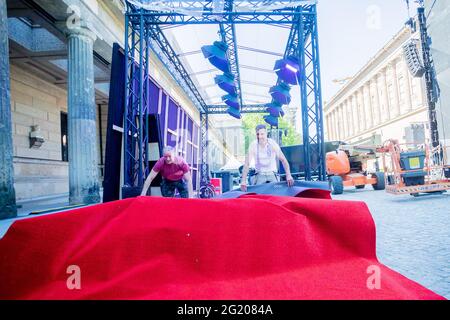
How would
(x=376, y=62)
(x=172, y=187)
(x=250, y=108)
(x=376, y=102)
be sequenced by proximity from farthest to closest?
(x=376, y=102) → (x=376, y=62) → (x=250, y=108) → (x=172, y=187)

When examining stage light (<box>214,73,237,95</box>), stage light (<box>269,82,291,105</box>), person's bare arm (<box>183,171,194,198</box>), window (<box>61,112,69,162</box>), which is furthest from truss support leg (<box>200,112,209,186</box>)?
person's bare arm (<box>183,171,194,198</box>)

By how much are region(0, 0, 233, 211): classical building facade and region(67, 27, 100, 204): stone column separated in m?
0.03

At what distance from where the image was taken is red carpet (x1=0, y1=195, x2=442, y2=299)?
1657 millimetres

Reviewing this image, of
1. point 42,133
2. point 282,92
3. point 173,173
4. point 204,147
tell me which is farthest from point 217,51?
point 204,147

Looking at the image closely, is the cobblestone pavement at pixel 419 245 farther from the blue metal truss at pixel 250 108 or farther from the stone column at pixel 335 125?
the stone column at pixel 335 125

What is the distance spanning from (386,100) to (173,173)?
39.2 metres

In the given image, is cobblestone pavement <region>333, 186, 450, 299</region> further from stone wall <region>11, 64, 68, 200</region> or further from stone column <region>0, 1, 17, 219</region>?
stone wall <region>11, 64, 68, 200</region>

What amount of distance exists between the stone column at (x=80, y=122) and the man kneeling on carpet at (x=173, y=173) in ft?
12.4

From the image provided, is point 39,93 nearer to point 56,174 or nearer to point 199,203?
point 56,174

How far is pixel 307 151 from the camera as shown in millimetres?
8148

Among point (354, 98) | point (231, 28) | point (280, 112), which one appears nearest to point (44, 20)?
point (231, 28)

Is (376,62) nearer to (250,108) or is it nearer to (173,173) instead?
(250,108)

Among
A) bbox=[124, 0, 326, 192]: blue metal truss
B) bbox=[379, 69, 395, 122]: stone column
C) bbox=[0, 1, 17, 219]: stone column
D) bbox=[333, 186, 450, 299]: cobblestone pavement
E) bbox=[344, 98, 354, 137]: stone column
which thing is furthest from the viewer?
bbox=[344, 98, 354, 137]: stone column

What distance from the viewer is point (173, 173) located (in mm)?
5867
